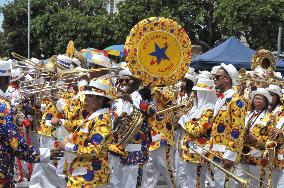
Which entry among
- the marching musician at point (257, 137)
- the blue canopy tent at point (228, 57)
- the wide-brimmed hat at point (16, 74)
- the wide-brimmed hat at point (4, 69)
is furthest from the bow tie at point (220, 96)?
the blue canopy tent at point (228, 57)

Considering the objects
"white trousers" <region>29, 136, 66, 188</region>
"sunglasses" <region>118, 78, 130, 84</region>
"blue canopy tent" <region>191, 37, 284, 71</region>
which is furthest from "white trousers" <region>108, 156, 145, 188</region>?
"blue canopy tent" <region>191, 37, 284, 71</region>

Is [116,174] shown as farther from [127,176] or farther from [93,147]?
[93,147]

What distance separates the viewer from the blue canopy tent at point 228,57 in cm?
1745

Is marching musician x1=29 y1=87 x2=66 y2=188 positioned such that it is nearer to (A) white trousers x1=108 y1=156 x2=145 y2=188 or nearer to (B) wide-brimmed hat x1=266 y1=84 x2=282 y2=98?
(A) white trousers x1=108 y1=156 x2=145 y2=188

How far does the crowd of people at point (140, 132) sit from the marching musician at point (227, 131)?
0.04 ft

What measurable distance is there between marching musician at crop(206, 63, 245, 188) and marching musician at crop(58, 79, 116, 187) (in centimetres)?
167

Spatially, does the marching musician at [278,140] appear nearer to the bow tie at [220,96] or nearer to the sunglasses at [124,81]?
the bow tie at [220,96]

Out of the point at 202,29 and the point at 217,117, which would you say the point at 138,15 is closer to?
the point at 202,29

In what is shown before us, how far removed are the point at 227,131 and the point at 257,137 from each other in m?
0.98

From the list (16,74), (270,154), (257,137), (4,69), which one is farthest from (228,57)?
(4,69)

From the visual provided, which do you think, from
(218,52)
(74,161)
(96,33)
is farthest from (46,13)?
(74,161)

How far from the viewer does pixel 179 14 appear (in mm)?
32344

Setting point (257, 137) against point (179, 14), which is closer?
point (257, 137)

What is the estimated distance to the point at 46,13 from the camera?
42188 millimetres
